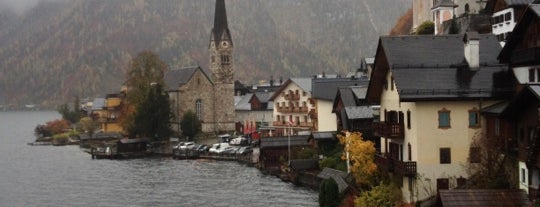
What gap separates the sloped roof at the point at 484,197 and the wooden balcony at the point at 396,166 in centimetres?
579

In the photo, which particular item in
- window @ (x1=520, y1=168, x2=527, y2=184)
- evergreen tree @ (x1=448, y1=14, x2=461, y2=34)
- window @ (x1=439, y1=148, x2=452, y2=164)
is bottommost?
window @ (x1=520, y1=168, x2=527, y2=184)

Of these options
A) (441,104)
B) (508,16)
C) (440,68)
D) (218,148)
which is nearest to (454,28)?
(508,16)

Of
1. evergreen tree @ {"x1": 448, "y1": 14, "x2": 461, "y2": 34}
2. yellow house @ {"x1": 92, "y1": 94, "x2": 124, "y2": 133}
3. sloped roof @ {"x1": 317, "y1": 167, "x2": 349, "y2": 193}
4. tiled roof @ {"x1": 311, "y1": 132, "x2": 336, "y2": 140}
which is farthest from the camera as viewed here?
yellow house @ {"x1": 92, "y1": 94, "x2": 124, "y2": 133}

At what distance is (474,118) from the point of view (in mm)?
38062

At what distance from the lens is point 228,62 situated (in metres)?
132

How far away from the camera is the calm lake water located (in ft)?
195

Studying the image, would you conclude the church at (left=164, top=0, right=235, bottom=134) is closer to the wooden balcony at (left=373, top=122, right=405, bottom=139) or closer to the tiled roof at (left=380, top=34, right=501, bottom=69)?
the wooden balcony at (left=373, top=122, right=405, bottom=139)

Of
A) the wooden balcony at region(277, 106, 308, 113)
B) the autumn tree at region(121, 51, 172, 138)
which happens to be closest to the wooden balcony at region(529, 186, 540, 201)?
the wooden balcony at region(277, 106, 308, 113)

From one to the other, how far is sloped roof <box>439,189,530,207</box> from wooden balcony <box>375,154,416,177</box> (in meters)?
5.79

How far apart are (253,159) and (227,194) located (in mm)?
25529

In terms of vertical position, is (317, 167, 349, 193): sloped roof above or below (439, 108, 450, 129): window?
below

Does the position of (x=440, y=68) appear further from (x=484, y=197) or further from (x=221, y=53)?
(x=221, y=53)

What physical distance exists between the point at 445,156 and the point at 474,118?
225cm

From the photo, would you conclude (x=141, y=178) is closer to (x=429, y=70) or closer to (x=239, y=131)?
(x=429, y=70)
